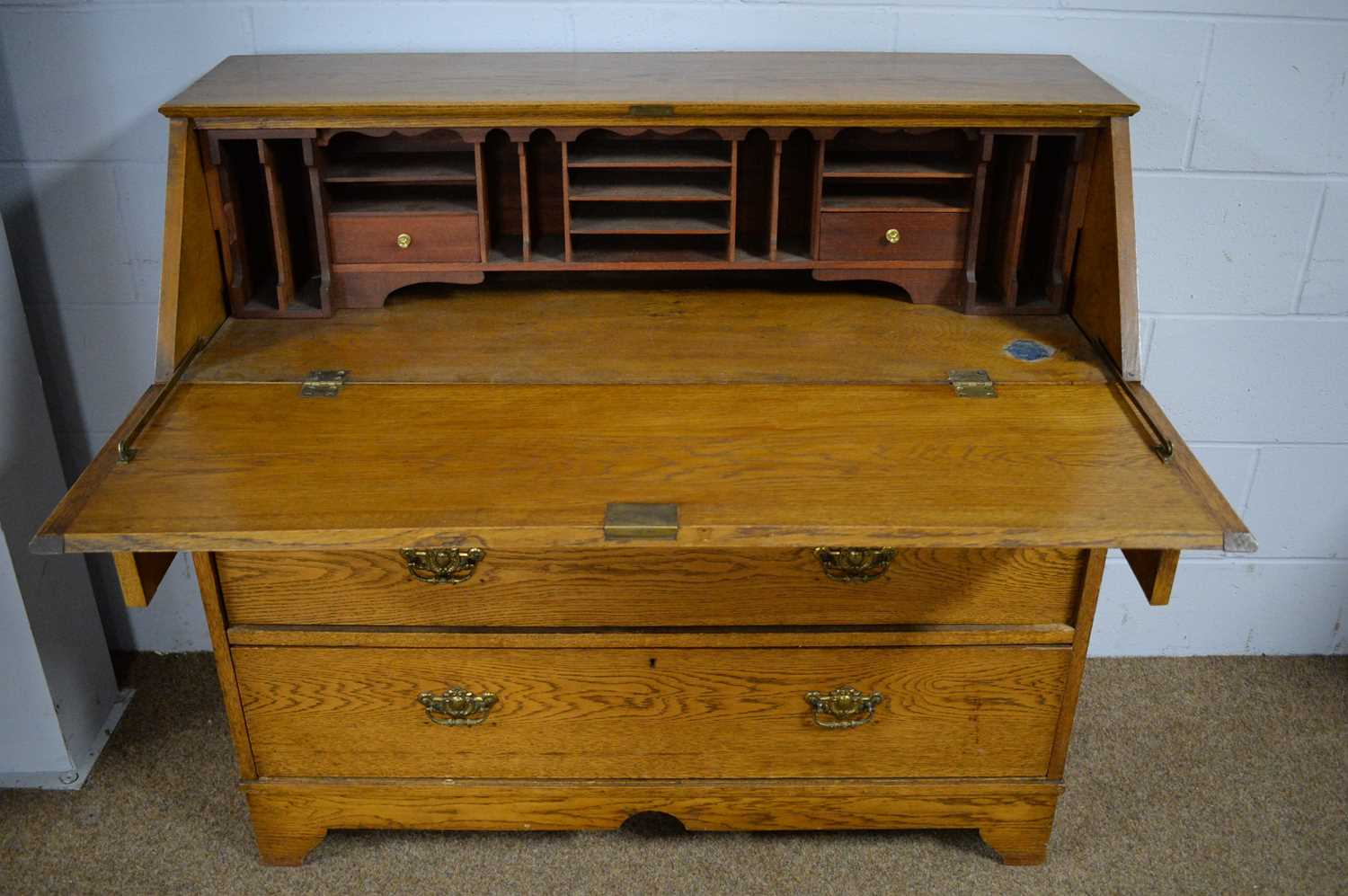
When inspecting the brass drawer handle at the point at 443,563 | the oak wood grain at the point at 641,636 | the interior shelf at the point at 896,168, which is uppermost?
the interior shelf at the point at 896,168

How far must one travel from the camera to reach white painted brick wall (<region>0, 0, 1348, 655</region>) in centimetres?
195

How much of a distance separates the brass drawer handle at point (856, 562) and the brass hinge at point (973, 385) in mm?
244

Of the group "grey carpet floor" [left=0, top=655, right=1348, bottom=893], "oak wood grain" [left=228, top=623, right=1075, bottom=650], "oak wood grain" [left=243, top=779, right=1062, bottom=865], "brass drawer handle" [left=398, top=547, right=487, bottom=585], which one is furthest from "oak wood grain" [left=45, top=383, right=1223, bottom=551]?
"grey carpet floor" [left=0, top=655, right=1348, bottom=893]

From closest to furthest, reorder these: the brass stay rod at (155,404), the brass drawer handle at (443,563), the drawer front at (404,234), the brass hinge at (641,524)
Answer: the brass hinge at (641,524) < the brass stay rod at (155,404) < the brass drawer handle at (443,563) < the drawer front at (404,234)

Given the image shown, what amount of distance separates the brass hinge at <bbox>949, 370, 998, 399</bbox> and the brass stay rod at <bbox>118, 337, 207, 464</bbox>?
3.60ft

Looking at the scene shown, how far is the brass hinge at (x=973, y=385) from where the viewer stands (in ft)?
5.37

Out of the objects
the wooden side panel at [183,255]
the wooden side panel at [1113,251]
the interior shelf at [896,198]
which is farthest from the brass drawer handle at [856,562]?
the wooden side panel at [183,255]

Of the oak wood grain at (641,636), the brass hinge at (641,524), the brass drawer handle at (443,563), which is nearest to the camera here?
the brass hinge at (641,524)

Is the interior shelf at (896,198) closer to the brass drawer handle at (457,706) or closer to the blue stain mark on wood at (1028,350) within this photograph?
the blue stain mark on wood at (1028,350)

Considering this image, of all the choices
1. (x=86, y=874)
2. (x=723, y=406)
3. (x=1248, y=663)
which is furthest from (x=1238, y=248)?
(x=86, y=874)

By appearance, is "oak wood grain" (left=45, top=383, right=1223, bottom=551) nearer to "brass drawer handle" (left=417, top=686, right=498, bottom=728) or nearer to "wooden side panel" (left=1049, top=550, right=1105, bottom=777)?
"wooden side panel" (left=1049, top=550, right=1105, bottom=777)

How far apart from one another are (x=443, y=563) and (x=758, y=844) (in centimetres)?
81

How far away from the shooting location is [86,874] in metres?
1.96

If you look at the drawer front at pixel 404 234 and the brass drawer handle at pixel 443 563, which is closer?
the brass drawer handle at pixel 443 563
